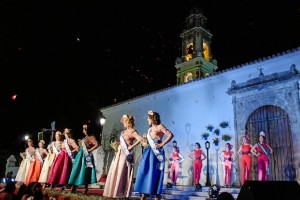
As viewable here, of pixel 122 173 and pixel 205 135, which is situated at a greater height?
pixel 205 135

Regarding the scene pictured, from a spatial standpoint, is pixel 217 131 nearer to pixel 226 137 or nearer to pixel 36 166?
pixel 226 137

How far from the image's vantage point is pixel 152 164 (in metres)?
4.87

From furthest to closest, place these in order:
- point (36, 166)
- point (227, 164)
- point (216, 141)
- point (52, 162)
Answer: point (216, 141) < point (227, 164) < point (36, 166) < point (52, 162)

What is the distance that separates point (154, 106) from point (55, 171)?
10709mm

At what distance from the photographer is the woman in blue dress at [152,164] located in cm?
477

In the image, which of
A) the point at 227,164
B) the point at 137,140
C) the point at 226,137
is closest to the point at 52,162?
the point at 137,140

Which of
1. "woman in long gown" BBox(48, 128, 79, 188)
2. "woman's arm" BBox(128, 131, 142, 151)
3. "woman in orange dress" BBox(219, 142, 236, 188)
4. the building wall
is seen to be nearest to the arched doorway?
the building wall

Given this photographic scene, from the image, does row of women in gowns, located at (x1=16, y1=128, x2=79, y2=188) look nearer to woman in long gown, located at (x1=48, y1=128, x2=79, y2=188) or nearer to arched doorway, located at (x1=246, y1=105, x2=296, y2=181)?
woman in long gown, located at (x1=48, y1=128, x2=79, y2=188)

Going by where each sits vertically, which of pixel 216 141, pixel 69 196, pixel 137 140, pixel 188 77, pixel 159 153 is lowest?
pixel 69 196

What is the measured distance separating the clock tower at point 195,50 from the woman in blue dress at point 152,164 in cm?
1944

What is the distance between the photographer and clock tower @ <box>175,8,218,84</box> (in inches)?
958

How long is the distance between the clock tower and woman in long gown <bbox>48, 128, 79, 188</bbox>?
59.6ft

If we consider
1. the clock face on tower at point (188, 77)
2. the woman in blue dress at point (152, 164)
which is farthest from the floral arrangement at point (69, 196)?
the clock face on tower at point (188, 77)

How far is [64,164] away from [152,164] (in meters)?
3.13
